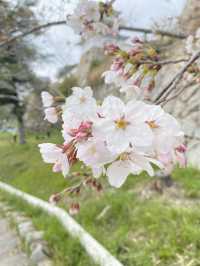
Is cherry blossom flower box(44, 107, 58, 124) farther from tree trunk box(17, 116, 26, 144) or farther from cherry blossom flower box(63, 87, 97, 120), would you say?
tree trunk box(17, 116, 26, 144)

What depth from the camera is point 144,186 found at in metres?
3.48

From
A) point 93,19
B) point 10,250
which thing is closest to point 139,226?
point 10,250

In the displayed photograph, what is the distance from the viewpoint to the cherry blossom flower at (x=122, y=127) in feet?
1.56

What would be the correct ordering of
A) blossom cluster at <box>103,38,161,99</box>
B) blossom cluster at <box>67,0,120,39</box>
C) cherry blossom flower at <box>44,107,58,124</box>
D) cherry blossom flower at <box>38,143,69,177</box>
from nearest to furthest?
cherry blossom flower at <box>38,143,69,177</box>, cherry blossom flower at <box>44,107,58,124</box>, blossom cluster at <box>103,38,161,99</box>, blossom cluster at <box>67,0,120,39</box>

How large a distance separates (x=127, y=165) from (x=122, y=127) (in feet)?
0.29

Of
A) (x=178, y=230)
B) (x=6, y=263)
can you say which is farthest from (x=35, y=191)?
(x=178, y=230)

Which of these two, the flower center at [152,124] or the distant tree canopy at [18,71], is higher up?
the distant tree canopy at [18,71]

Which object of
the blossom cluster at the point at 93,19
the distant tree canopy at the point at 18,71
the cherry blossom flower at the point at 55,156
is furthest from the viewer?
the distant tree canopy at the point at 18,71

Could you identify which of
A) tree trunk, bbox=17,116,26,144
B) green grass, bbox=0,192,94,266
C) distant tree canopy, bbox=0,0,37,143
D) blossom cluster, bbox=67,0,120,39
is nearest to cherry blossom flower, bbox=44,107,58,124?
blossom cluster, bbox=67,0,120,39

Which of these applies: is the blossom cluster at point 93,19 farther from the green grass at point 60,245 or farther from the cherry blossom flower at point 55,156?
the green grass at point 60,245

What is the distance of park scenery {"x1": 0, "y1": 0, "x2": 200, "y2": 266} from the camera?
0.52 metres

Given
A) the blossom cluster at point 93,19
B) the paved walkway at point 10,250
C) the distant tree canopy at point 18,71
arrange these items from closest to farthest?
the blossom cluster at point 93,19
the paved walkway at point 10,250
the distant tree canopy at point 18,71

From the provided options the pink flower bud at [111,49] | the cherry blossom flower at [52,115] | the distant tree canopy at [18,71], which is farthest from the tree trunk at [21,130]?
the cherry blossom flower at [52,115]

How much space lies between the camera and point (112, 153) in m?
0.51
